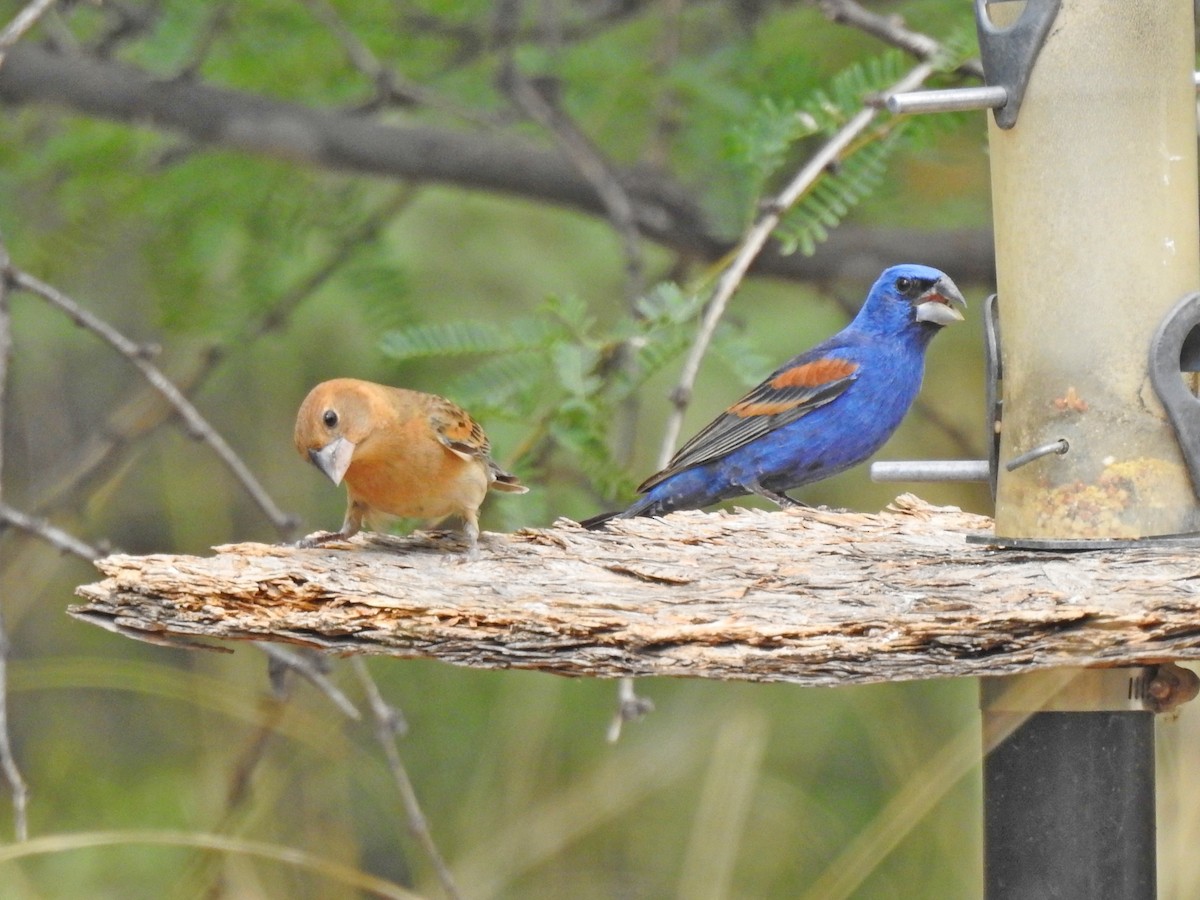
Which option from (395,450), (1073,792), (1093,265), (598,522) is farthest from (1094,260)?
(395,450)

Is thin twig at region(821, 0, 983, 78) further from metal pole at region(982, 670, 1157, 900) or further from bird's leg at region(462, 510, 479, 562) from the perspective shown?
metal pole at region(982, 670, 1157, 900)

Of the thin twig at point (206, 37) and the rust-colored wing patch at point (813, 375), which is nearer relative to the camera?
the rust-colored wing patch at point (813, 375)

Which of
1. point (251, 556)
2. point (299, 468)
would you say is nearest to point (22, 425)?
point (299, 468)

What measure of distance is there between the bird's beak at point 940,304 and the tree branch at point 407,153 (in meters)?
1.21

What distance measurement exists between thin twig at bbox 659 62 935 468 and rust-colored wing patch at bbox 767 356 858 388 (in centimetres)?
81

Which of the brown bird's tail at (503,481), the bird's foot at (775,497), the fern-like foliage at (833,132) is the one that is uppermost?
the fern-like foliage at (833,132)

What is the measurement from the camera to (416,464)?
400cm

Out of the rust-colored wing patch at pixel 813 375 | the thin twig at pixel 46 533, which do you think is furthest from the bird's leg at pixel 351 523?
the rust-colored wing patch at pixel 813 375

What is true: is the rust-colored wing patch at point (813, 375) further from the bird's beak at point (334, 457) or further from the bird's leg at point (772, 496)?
the bird's beak at point (334, 457)

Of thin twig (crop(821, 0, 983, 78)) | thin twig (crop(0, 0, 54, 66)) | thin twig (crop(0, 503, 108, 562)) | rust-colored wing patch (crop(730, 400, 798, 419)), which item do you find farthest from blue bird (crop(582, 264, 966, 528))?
thin twig (crop(0, 0, 54, 66))

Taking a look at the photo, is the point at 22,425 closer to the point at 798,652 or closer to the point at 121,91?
the point at 121,91

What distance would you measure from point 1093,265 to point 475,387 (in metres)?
1.89

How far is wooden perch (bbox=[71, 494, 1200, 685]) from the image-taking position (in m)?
2.60

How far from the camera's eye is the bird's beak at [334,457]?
3.66 m
